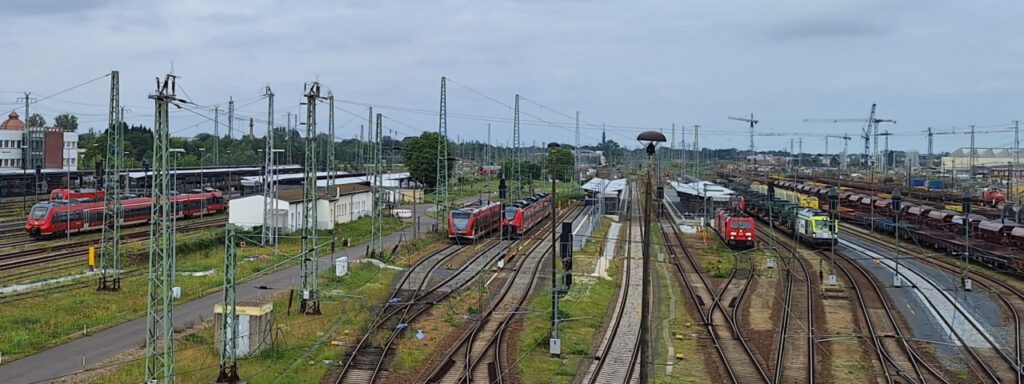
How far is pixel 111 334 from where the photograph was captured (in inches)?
897

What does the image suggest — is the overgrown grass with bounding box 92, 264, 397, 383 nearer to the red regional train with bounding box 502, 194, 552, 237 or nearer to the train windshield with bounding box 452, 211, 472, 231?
the train windshield with bounding box 452, 211, 472, 231

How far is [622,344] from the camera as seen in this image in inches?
936

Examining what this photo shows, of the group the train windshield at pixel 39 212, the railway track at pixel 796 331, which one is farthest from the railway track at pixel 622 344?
the train windshield at pixel 39 212

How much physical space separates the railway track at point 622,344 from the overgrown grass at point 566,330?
1.33 feet

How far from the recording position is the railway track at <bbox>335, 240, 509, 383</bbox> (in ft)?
65.1

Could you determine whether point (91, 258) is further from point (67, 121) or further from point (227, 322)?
point (67, 121)

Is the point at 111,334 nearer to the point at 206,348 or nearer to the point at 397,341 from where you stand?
the point at 206,348

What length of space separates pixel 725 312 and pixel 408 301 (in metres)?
10.5

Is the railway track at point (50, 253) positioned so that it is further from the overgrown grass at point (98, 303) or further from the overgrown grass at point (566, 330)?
the overgrown grass at point (566, 330)

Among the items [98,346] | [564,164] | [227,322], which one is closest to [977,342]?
[227,322]

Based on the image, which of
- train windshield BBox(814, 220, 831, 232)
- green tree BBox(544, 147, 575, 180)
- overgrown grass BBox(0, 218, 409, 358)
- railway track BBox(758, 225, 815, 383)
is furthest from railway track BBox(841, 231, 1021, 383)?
green tree BBox(544, 147, 575, 180)

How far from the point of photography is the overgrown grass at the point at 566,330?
20.5 meters

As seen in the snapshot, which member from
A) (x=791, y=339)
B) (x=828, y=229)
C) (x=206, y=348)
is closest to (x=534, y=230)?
(x=828, y=229)

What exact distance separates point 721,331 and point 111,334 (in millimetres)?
17012
